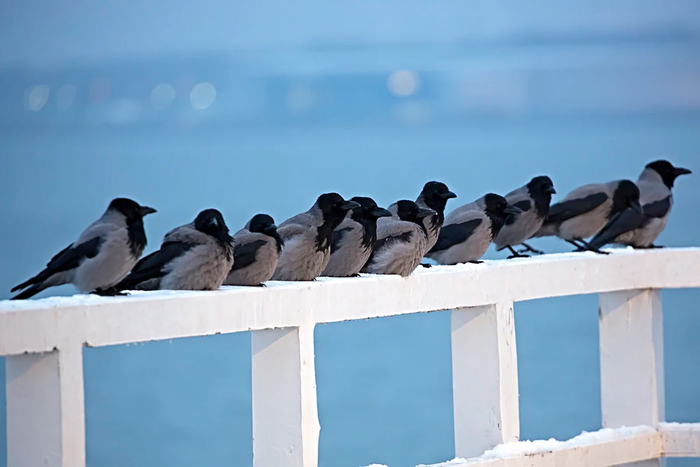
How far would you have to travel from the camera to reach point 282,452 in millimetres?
3887

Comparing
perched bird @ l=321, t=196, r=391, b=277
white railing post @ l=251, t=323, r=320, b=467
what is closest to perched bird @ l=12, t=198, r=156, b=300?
white railing post @ l=251, t=323, r=320, b=467

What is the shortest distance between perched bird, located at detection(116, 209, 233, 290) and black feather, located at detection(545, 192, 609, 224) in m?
3.13

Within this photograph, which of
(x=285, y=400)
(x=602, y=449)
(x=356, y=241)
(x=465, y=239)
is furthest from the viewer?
(x=465, y=239)

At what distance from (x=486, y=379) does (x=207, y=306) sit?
1353mm

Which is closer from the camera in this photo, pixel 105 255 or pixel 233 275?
pixel 105 255

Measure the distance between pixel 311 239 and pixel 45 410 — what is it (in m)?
2.26

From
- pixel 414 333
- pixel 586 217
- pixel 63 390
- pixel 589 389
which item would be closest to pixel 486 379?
pixel 63 390

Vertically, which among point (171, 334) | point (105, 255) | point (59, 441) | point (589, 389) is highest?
point (105, 255)

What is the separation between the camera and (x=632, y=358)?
5188mm

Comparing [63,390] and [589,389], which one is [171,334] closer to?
[63,390]

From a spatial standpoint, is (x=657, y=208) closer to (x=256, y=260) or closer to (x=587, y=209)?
(x=587, y=209)

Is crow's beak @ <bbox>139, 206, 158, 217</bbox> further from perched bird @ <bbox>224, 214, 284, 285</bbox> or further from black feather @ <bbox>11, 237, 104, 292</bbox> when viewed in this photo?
perched bird @ <bbox>224, 214, 284, 285</bbox>

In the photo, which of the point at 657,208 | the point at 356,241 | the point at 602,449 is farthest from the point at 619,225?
the point at 602,449

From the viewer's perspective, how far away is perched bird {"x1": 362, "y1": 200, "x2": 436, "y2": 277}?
17.6 feet
